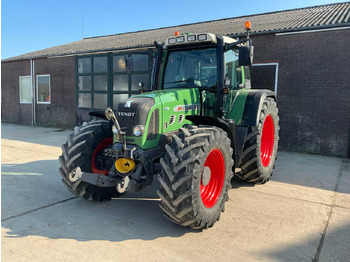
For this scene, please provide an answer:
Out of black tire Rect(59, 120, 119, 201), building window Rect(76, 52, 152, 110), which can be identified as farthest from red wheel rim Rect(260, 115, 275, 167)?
building window Rect(76, 52, 152, 110)

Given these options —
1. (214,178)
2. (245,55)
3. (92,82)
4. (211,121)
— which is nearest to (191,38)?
(245,55)

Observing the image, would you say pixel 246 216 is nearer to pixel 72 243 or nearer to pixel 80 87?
pixel 72 243

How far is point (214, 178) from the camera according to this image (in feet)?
11.6

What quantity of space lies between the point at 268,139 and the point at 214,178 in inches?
94.8

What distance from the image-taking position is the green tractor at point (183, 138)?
296 centimetres

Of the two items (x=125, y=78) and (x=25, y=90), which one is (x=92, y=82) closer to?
(x=125, y=78)

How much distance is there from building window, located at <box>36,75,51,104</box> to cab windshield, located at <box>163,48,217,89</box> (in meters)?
11.3

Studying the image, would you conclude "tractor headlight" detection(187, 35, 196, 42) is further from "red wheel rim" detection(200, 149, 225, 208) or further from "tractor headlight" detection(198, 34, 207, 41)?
"red wheel rim" detection(200, 149, 225, 208)

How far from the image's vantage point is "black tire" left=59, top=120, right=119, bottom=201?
3.60 m

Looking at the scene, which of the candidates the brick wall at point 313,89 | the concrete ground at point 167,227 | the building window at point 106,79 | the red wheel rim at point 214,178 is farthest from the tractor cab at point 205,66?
the building window at point 106,79

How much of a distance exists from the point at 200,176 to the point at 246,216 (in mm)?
1071

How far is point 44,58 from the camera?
13930mm

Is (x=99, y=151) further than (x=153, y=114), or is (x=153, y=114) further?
(x=99, y=151)

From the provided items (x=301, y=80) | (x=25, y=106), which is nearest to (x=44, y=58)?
(x=25, y=106)
